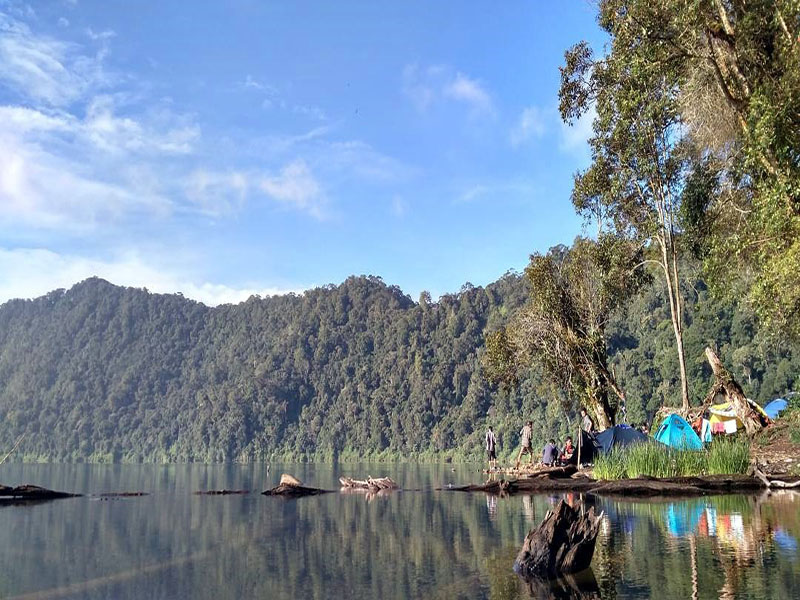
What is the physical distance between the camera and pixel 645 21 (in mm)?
15531

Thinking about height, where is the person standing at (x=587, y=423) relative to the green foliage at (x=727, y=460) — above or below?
above

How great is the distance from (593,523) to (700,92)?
11457 mm

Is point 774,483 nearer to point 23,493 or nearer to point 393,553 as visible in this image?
point 393,553

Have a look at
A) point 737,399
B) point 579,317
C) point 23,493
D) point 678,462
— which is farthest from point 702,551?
point 579,317

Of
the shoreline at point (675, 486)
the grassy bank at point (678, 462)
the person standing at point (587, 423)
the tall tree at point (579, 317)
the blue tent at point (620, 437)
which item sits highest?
the tall tree at point (579, 317)

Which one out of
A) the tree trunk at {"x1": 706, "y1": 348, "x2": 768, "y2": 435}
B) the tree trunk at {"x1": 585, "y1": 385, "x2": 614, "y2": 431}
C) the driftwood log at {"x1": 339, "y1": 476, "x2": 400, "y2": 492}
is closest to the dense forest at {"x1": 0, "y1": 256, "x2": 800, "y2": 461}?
the tree trunk at {"x1": 585, "y1": 385, "x2": 614, "y2": 431}

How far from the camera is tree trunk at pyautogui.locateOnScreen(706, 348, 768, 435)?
21.0m

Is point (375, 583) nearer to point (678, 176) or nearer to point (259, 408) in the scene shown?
point (678, 176)

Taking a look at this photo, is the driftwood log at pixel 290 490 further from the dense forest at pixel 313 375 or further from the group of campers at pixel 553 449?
the dense forest at pixel 313 375

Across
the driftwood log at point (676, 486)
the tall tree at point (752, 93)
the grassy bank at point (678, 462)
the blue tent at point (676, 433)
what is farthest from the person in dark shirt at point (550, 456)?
the tall tree at point (752, 93)

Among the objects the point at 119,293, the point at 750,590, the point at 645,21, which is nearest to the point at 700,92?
the point at 645,21

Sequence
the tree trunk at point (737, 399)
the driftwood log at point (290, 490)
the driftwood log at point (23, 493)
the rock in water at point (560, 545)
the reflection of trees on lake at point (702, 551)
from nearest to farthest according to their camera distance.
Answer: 1. the reflection of trees on lake at point (702, 551)
2. the rock in water at point (560, 545)
3. the driftwood log at point (23, 493)
4. the tree trunk at point (737, 399)
5. the driftwood log at point (290, 490)

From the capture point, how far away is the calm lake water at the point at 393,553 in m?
6.95

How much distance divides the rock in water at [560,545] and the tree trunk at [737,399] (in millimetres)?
15391
